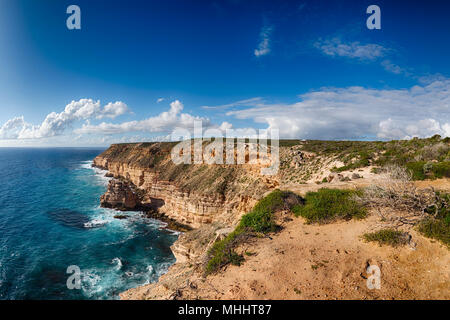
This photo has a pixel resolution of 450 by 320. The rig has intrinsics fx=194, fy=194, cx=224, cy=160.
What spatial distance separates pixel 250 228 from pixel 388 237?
565 centimetres

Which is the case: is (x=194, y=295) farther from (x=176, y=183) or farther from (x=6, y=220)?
(x=6, y=220)

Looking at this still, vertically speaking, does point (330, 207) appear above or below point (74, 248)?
above

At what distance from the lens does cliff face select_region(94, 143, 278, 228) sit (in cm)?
3095

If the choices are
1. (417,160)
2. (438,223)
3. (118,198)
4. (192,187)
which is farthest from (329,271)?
(118,198)

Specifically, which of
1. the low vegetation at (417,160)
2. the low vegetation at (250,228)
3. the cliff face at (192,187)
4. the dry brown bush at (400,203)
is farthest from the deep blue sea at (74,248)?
the low vegetation at (417,160)

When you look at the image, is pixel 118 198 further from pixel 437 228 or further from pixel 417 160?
pixel 417 160

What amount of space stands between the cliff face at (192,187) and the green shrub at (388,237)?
10.5 m

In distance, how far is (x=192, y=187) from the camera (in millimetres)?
35625

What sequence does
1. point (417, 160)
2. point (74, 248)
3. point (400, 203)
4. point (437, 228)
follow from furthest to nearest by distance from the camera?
point (74, 248)
point (417, 160)
point (400, 203)
point (437, 228)

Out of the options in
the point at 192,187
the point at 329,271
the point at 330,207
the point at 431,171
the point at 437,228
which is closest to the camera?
the point at 329,271

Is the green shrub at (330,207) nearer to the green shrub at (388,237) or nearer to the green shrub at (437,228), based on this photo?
the green shrub at (388,237)

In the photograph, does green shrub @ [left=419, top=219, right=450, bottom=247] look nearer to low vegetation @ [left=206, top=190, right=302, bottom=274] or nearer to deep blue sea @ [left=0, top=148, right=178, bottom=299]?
low vegetation @ [left=206, top=190, right=302, bottom=274]

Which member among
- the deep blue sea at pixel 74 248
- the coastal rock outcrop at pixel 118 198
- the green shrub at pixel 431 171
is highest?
the green shrub at pixel 431 171

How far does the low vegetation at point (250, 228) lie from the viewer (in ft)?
26.8
